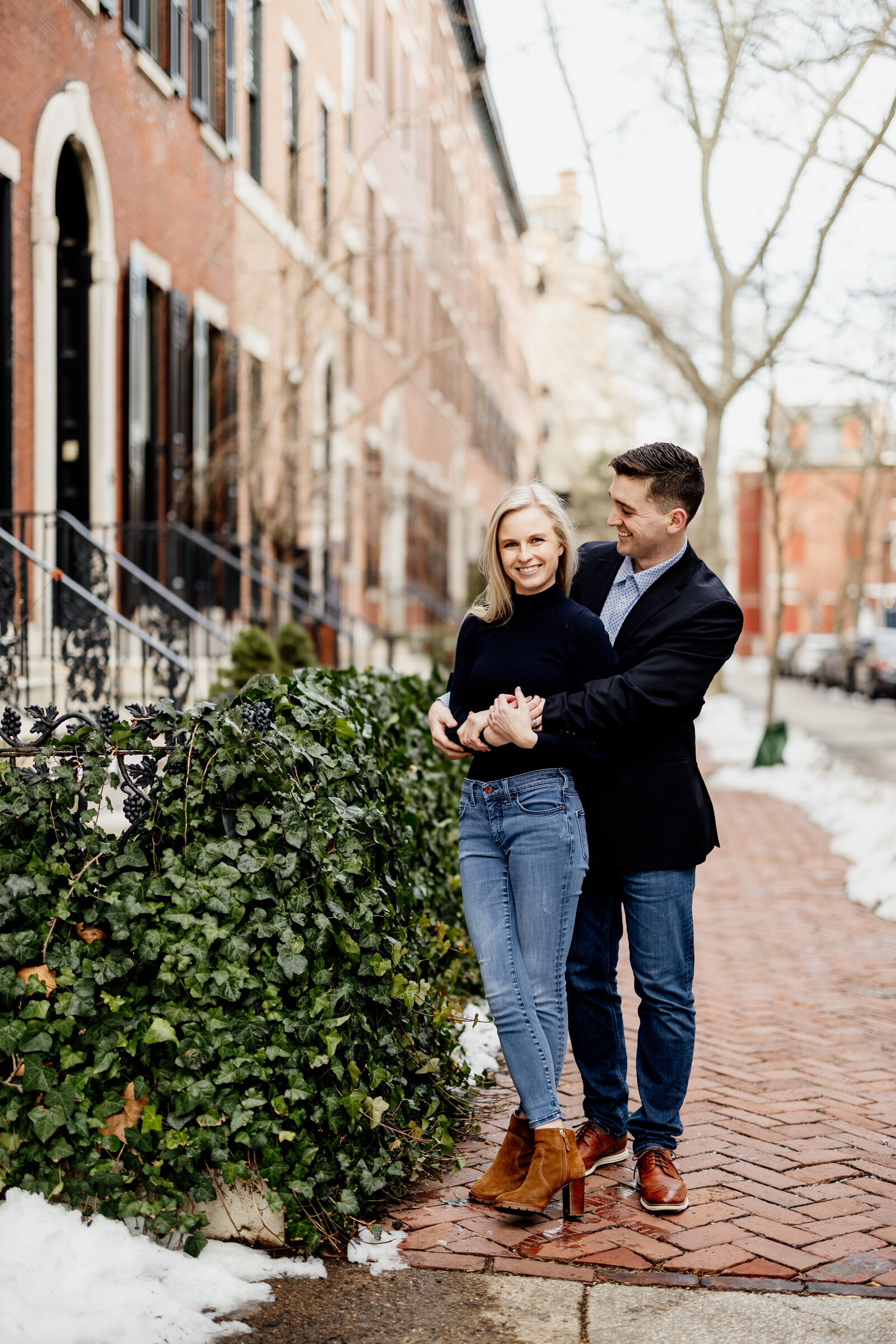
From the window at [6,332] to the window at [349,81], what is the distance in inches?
432

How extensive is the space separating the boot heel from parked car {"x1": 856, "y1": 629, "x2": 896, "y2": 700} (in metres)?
32.7

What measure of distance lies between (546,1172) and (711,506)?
23.7m

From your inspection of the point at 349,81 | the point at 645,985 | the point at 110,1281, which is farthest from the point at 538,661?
the point at 349,81

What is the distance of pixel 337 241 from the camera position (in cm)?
1927

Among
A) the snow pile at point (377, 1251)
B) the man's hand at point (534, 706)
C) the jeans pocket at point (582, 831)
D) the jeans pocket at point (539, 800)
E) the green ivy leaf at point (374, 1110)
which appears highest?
the man's hand at point (534, 706)

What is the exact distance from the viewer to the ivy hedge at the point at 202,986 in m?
3.50

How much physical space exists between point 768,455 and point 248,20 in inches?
287

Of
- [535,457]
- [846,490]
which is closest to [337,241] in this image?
[846,490]

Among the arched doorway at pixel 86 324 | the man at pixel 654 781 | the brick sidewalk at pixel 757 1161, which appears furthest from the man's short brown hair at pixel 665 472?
the arched doorway at pixel 86 324

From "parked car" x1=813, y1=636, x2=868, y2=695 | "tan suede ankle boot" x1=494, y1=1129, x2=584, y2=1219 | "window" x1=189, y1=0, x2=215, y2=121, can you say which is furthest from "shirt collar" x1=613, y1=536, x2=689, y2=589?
"parked car" x1=813, y1=636, x2=868, y2=695

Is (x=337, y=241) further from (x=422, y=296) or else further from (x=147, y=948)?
(x=147, y=948)

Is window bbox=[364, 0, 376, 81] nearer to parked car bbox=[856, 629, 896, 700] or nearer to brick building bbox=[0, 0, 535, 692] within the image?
brick building bbox=[0, 0, 535, 692]

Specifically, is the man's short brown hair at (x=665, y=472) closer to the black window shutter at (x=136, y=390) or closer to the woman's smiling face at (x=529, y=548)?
the woman's smiling face at (x=529, y=548)

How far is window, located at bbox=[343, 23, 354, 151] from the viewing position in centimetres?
2012
